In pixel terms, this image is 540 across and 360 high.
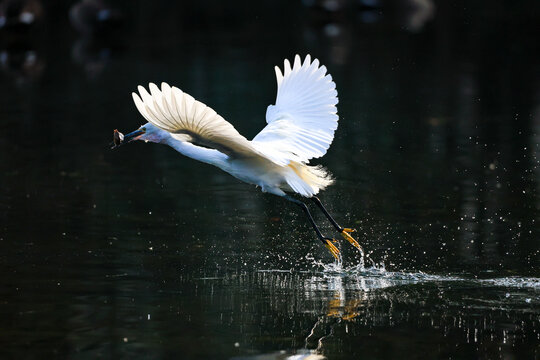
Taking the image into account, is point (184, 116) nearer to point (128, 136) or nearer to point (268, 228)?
point (128, 136)

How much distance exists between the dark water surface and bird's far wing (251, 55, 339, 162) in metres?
0.94

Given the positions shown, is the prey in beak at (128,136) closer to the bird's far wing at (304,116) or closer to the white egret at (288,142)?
the white egret at (288,142)

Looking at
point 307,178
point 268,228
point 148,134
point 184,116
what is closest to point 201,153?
point 148,134

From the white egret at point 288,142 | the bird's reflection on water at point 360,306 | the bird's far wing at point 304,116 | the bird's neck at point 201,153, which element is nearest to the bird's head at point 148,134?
the white egret at point 288,142

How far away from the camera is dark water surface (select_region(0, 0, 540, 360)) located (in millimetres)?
6371

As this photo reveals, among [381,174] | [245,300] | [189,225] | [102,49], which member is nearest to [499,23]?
[102,49]

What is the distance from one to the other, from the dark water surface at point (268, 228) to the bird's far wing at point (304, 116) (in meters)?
0.94

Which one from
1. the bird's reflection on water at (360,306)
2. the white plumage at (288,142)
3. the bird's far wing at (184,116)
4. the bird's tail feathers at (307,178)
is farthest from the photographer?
the bird's tail feathers at (307,178)

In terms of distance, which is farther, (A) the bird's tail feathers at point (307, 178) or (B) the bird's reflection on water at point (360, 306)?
(A) the bird's tail feathers at point (307, 178)

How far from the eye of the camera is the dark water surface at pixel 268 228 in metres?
6.37

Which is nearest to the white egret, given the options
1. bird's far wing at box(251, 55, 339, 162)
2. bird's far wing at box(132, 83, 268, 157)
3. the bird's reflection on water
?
bird's far wing at box(251, 55, 339, 162)

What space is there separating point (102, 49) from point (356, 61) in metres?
6.62

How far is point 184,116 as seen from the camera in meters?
6.83

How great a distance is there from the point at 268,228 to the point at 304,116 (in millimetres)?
1467
